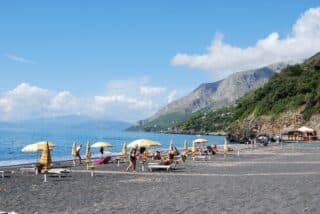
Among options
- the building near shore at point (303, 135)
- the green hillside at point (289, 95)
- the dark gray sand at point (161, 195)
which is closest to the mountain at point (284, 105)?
the green hillside at point (289, 95)

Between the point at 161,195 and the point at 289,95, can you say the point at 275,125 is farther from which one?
the point at 161,195

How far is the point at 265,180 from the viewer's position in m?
25.0

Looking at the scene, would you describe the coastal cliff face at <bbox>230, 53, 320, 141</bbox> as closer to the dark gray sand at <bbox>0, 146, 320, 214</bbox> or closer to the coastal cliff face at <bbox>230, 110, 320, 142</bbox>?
the coastal cliff face at <bbox>230, 110, 320, 142</bbox>

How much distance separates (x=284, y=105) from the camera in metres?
130

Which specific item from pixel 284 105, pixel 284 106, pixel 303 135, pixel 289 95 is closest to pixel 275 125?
pixel 284 106

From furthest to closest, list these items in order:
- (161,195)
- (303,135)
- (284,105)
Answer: (284,105) → (303,135) → (161,195)

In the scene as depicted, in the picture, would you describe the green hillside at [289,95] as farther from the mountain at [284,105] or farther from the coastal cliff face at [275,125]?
the coastal cliff face at [275,125]

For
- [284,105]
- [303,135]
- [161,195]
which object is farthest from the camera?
[284,105]

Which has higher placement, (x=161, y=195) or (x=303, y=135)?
(x=303, y=135)

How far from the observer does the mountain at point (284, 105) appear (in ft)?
387

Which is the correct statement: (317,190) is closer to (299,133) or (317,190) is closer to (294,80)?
(299,133)

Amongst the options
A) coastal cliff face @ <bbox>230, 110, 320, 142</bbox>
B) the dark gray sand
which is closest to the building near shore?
coastal cliff face @ <bbox>230, 110, 320, 142</bbox>

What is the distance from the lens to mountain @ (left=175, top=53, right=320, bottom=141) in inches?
4648

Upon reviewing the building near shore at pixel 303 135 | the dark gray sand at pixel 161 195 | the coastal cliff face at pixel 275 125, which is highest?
the coastal cliff face at pixel 275 125
